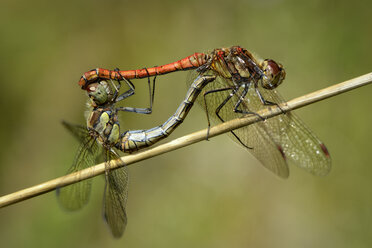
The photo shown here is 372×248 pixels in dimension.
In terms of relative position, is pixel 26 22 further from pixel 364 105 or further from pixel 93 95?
pixel 364 105

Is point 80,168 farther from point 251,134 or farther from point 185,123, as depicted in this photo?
point 185,123

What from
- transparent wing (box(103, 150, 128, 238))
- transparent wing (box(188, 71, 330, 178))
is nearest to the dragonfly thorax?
transparent wing (box(103, 150, 128, 238))

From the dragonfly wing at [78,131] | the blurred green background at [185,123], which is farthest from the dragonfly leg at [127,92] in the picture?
the blurred green background at [185,123]

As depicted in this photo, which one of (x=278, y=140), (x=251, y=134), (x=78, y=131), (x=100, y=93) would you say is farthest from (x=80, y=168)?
(x=278, y=140)

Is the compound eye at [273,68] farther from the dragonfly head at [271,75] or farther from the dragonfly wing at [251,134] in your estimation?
the dragonfly wing at [251,134]

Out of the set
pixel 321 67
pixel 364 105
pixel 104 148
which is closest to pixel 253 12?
pixel 321 67

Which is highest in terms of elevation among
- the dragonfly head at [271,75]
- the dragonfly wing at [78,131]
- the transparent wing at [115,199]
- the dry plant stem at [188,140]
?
the dragonfly head at [271,75]
